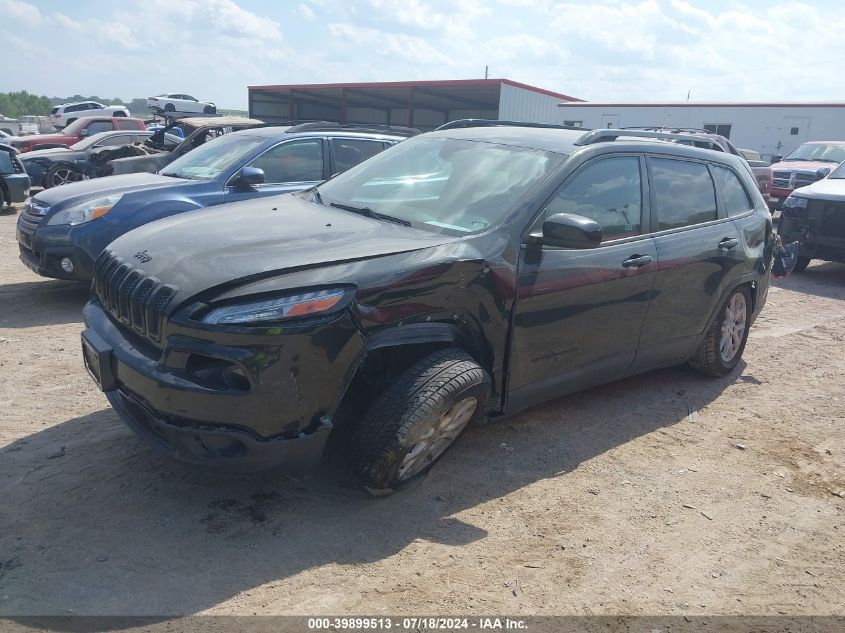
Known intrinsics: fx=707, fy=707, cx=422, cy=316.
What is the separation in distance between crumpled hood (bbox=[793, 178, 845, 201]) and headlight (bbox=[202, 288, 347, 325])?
9.07 meters

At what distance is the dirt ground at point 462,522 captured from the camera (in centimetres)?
280

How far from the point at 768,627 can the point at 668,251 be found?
94.1 inches

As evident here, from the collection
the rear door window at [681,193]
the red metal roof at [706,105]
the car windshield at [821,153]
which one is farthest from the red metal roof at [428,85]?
the rear door window at [681,193]

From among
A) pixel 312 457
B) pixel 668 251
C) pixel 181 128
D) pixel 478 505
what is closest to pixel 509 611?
pixel 478 505

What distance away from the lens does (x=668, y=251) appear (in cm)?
452

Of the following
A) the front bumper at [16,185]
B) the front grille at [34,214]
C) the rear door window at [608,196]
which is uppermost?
the rear door window at [608,196]

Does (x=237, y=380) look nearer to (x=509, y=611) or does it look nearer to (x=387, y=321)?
(x=387, y=321)

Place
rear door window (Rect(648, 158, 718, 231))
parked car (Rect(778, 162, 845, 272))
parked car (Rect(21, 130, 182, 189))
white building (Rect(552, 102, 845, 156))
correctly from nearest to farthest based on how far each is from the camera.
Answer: rear door window (Rect(648, 158, 718, 231)) → parked car (Rect(778, 162, 845, 272)) → parked car (Rect(21, 130, 182, 189)) → white building (Rect(552, 102, 845, 156))

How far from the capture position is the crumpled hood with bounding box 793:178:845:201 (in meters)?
9.63

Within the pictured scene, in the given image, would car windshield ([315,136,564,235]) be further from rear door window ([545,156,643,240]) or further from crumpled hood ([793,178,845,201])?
crumpled hood ([793,178,845,201])

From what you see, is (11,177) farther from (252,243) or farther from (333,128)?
(252,243)

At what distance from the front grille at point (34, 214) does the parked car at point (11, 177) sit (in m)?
6.22

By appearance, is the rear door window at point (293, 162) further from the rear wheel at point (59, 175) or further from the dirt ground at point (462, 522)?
the rear wheel at point (59, 175)

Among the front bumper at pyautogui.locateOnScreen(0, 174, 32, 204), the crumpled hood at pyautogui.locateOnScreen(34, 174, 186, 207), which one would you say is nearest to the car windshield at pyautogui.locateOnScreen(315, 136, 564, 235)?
the crumpled hood at pyautogui.locateOnScreen(34, 174, 186, 207)
